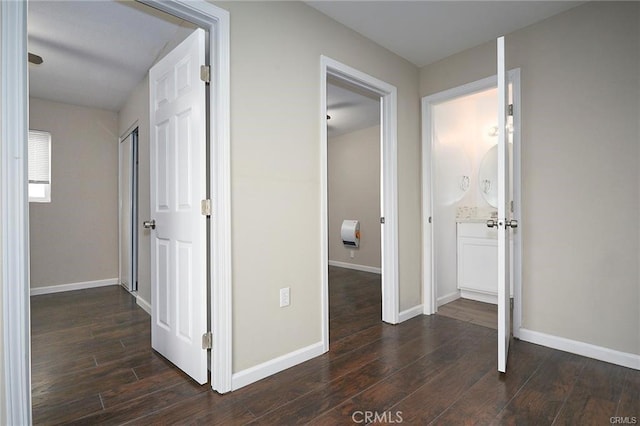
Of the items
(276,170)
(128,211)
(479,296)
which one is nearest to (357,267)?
(479,296)

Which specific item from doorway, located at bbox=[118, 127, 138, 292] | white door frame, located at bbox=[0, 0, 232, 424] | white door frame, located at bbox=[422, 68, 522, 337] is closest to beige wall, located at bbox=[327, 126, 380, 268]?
white door frame, located at bbox=[422, 68, 522, 337]

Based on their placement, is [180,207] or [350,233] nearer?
[180,207]

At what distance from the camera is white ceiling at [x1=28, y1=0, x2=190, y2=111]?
234 cm

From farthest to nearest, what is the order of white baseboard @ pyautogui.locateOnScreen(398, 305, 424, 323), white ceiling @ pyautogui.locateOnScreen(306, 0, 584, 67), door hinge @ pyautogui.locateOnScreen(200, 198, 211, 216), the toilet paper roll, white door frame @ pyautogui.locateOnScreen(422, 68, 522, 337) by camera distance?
the toilet paper roll < white baseboard @ pyautogui.locateOnScreen(398, 305, 424, 323) < white door frame @ pyautogui.locateOnScreen(422, 68, 522, 337) < white ceiling @ pyautogui.locateOnScreen(306, 0, 584, 67) < door hinge @ pyautogui.locateOnScreen(200, 198, 211, 216)

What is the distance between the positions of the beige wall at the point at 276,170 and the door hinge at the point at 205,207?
0.45 feet

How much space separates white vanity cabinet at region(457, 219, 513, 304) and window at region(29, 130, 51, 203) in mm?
5263

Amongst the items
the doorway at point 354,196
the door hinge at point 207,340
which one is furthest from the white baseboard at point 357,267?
A: the door hinge at point 207,340

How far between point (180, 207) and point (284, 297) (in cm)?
89

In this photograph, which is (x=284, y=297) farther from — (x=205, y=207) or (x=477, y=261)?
(x=477, y=261)

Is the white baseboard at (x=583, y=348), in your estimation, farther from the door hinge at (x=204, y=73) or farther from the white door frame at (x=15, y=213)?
the white door frame at (x=15, y=213)

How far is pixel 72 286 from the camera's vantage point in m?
4.39

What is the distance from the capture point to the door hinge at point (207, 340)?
1894 mm
